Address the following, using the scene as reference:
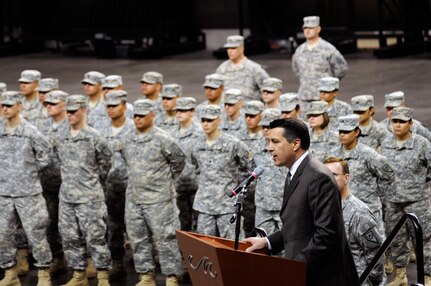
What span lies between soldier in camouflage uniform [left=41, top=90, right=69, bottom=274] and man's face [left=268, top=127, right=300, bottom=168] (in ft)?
16.2

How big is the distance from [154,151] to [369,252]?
2660 millimetres

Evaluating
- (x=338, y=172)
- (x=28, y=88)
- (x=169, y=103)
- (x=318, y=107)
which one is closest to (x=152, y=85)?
(x=169, y=103)

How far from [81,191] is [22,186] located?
0.55m

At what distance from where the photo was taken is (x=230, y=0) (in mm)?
26984

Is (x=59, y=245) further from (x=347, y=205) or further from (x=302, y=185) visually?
(x=302, y=185)

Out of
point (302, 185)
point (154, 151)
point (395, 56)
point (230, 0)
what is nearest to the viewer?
point (302, 185)

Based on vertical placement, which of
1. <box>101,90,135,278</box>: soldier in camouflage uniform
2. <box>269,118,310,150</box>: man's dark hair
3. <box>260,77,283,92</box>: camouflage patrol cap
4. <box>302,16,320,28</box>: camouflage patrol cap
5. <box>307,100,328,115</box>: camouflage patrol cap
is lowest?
<box>101,90,135,278</box>: soldier in camouflage uniform

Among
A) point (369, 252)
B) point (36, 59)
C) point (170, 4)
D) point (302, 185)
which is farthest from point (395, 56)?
point (302, 185)

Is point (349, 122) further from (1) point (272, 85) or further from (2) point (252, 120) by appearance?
(1) point (272, 85)

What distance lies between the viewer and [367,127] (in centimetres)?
1085

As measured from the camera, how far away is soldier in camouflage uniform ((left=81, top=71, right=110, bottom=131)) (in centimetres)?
1207

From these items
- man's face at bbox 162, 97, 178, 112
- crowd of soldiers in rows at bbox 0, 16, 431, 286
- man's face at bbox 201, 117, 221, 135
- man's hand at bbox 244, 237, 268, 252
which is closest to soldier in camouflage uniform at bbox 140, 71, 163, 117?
man's face at bbox 162, 97, 178, 112

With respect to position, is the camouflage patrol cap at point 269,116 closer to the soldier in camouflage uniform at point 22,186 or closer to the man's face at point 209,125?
the man's face at point 209,125

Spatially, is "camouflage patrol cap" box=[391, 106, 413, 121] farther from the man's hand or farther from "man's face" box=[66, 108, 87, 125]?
the man's hand
